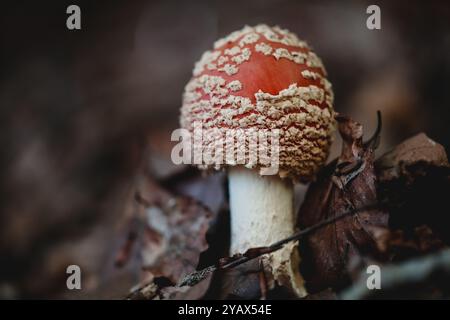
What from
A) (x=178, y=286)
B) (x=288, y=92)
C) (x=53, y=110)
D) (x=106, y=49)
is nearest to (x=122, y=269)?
(x=178, y=286)

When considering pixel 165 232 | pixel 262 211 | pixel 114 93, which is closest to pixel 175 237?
pixel 165 232

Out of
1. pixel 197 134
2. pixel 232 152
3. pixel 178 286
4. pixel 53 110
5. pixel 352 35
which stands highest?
pixel 352 35

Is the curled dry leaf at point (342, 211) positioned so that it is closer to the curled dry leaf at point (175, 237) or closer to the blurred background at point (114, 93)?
the curled dry leaf at point (175, 237)

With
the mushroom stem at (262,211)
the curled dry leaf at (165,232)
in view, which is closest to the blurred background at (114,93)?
the curled dry leaf at (165,232)

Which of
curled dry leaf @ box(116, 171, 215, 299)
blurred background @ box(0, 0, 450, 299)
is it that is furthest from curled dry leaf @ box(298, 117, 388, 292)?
blurred background @ box(0, 0, 450, 299)

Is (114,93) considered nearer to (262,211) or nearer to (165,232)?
(165,232)

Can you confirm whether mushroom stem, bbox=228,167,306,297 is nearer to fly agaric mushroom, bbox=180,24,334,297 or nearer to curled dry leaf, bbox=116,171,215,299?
fly agaric mushroom, bbox=180,24,334,297
